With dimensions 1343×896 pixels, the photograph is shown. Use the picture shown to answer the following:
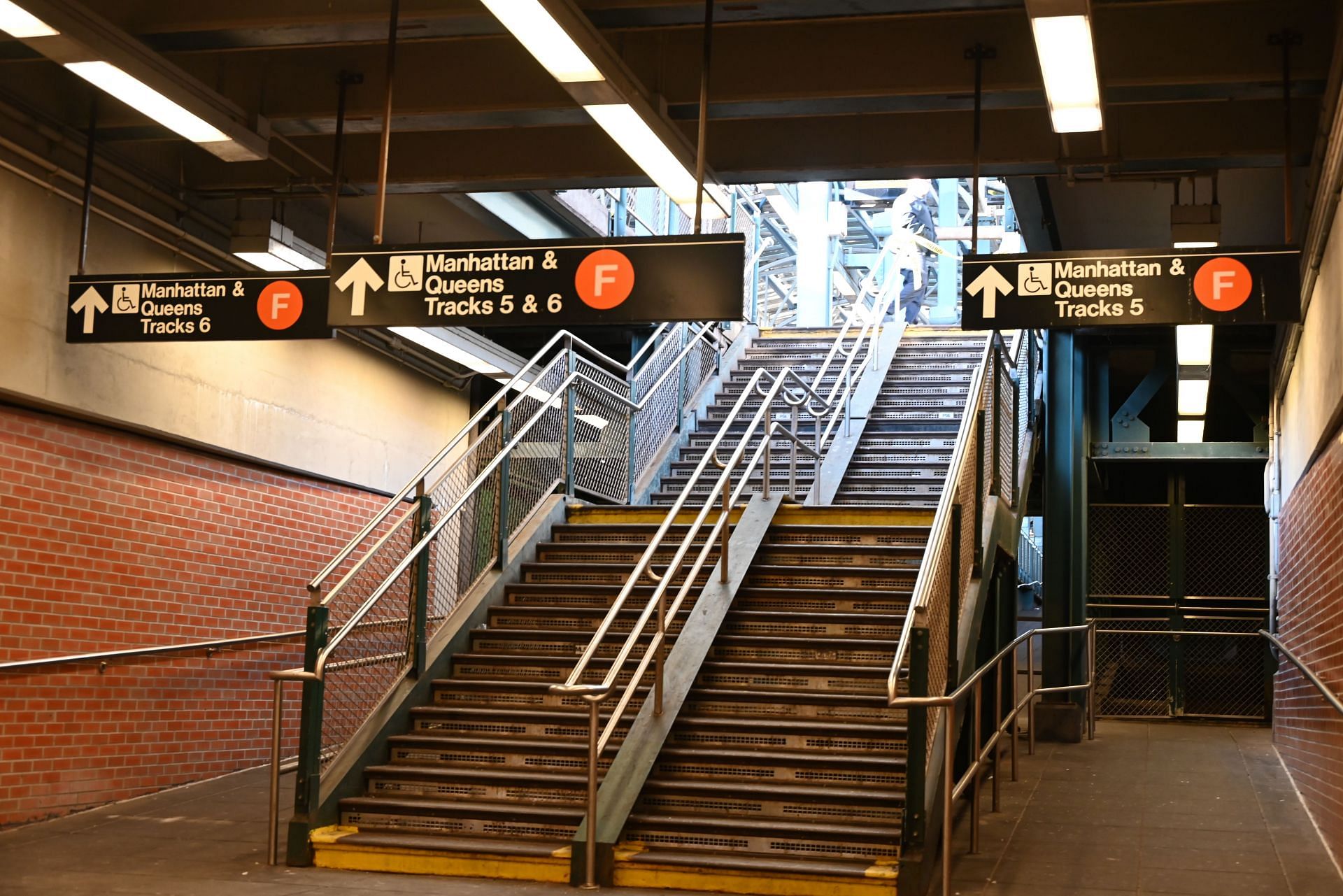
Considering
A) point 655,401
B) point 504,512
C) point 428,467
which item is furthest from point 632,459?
point 428,467

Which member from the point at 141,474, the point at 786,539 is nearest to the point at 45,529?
the point at 141,474

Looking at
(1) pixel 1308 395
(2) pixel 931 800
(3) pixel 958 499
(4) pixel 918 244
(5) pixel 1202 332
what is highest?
(4) pixel 918 244

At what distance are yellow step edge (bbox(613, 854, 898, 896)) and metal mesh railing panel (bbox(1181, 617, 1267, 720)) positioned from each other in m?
10.4

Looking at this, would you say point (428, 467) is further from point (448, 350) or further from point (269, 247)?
point (448, 350)

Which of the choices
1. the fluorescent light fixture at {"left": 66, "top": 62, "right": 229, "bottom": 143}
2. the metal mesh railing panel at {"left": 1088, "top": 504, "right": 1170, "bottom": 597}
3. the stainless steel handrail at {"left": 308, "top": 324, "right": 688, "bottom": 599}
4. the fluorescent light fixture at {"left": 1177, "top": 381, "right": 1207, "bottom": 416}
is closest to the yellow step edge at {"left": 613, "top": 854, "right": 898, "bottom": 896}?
the stainless steel handrail at {"left": 308, "top": 324, "right": 688, "bottom": 599}

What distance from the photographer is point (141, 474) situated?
978cm

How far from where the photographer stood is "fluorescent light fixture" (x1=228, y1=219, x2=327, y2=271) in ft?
30.2

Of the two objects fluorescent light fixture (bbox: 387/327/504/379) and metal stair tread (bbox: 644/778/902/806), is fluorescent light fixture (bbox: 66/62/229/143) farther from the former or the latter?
metal stair tread (bbox: 644/778/902/806)

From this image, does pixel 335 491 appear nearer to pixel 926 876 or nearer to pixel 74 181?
pixel 74 181

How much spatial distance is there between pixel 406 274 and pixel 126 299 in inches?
71.0

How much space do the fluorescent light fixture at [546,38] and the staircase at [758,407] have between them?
536 cm

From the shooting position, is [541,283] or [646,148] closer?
[541,283]

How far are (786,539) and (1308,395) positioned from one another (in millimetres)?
3626

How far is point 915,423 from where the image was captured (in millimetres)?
14414
